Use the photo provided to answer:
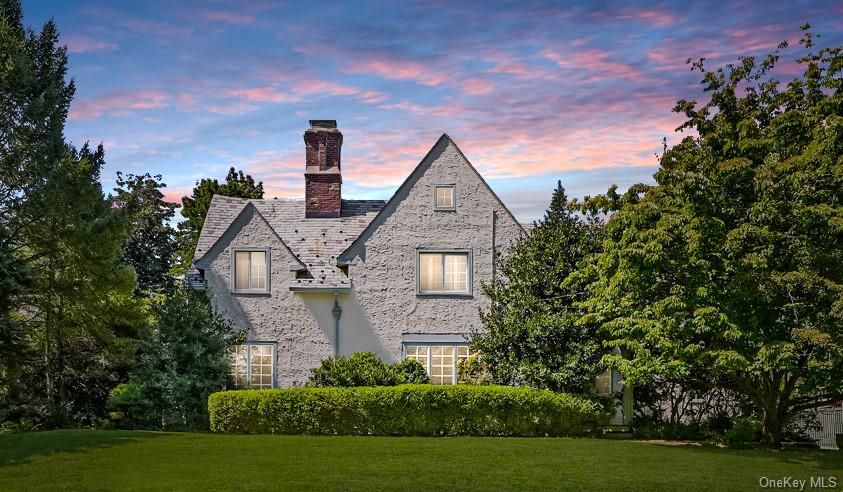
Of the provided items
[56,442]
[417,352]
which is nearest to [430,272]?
[417,352]

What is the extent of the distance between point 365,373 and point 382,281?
482 cm

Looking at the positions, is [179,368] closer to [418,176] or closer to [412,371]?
[412,371]

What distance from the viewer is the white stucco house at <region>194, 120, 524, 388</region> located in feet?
98.4

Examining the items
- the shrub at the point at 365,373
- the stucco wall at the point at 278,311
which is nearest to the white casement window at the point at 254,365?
the stucco wall at the point at 278,311

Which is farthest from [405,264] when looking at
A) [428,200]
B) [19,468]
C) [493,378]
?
[19,468]

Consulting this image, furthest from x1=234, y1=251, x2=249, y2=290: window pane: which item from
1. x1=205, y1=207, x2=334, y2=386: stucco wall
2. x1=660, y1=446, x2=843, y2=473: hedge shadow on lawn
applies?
x1=660, y1=446, x2=843, y2=473: hedge shadow on lawn

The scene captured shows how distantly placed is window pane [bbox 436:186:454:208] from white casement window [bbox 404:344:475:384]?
16.1 ft

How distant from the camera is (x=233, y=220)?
102 ft

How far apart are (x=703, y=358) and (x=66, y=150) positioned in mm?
21880

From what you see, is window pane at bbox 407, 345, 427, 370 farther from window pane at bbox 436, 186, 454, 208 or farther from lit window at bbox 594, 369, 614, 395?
lit window at bbox 594, 369, 614, 395

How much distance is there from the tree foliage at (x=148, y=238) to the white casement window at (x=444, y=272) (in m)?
14.5

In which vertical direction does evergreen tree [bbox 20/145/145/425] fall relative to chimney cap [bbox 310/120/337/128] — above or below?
below

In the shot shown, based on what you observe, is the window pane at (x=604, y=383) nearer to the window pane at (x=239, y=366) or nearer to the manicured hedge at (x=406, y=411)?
the manicured hedge at (x=406, y=411)

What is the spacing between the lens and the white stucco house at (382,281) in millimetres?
29984
